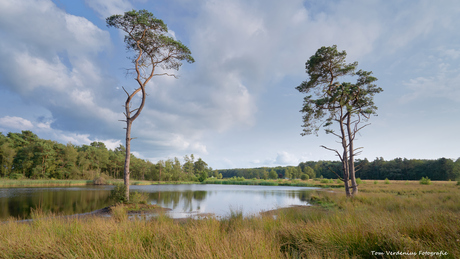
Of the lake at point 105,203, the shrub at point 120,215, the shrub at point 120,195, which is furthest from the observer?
the shrub at point 120,195

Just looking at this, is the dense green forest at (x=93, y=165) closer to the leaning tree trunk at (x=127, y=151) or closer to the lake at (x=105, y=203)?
the lake at (x=105, y=203)

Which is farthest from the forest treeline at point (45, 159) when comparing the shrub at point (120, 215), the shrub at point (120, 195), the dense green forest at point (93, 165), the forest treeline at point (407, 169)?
the forest treeline at point (407, 169)

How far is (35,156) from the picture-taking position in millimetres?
47000

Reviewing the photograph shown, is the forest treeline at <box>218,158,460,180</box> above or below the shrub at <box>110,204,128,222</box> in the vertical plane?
below

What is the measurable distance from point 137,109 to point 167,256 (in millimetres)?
12033

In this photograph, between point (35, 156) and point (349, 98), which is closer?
point (349, 98)

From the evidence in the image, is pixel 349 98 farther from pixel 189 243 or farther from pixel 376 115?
pixel 189 243

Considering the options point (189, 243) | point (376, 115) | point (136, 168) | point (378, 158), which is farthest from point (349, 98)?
point (378, 158)

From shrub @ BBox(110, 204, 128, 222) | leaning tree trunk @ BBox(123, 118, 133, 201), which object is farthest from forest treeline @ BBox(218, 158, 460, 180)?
shrub @ BBox(110, 204, 128, 222)

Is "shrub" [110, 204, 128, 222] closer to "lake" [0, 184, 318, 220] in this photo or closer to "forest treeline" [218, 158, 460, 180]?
"lake" [0, 184, 318, 220]

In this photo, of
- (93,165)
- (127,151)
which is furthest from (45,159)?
(127,151)

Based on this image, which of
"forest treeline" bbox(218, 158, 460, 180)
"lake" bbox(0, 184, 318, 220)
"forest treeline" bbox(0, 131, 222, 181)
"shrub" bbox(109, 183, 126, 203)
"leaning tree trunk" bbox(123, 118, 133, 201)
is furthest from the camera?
"forest treeline" bbox(218, 158, 460, 180)

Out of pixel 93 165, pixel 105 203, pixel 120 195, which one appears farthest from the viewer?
pixel 93 165

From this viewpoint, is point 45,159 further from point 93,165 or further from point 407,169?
point 407,169
